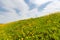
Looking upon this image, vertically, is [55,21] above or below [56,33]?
above

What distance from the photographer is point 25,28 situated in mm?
18516

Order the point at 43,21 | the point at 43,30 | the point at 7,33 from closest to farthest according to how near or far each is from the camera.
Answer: the point at 43,30
the point at 7,33
the point at 43,21

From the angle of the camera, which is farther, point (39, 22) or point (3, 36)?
point (39, 22)

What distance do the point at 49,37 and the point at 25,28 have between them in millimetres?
3491

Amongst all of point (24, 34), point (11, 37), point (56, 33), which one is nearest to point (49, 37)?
point (56, 33)

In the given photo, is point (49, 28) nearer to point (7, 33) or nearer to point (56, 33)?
point (56, 33)

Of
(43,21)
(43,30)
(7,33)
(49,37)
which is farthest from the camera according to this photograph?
(43,21)

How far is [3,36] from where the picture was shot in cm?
1755

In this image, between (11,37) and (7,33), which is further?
(7,33)

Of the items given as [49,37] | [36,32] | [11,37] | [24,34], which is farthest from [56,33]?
[11,37]

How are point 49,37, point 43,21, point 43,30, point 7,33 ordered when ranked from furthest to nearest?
point 43,21, point 7,33, point 43,30, point 49,37

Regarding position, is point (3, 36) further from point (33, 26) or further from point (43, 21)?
point (43, 21)

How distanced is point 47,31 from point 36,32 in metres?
1.07

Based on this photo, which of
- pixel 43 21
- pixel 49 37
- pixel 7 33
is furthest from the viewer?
pixel 43 21
